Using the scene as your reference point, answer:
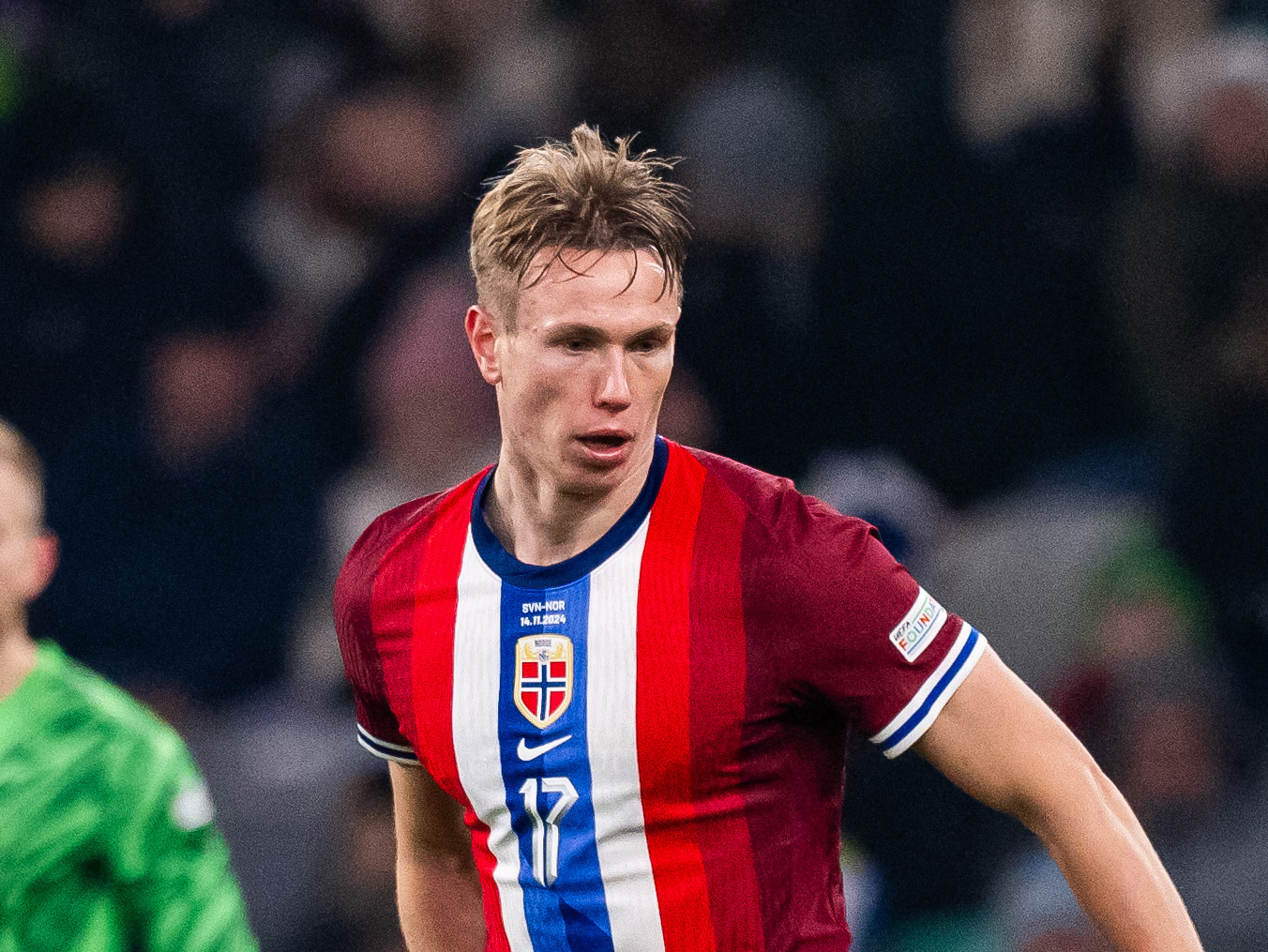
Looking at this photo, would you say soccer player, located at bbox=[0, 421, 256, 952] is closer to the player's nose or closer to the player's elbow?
the player's nose

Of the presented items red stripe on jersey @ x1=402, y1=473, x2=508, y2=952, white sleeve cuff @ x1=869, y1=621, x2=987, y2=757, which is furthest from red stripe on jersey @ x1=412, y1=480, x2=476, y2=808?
white sleeve cuff @ x1=869, y1=621, x2=987, y2=757

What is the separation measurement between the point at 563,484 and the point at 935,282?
2.32 m

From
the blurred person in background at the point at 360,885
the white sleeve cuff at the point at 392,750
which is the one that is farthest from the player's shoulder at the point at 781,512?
the blurred person in background at the point at 360,885

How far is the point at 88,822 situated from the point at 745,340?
2441 mm

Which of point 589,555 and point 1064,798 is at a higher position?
point 589,555

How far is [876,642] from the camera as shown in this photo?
6.61ft

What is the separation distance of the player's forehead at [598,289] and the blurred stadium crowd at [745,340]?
2064mm

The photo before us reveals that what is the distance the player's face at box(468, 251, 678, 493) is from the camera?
83.9 inches

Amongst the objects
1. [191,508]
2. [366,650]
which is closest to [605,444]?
[366,650]

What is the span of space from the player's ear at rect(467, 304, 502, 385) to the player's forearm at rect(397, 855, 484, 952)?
2.84 feet

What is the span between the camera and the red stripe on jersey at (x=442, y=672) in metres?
2.31

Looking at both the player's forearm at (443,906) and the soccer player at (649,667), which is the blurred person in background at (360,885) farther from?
the soccer player at (649,667)

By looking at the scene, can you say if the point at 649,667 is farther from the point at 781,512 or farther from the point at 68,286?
the point at 68,286

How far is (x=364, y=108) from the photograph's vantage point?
15.1ft
